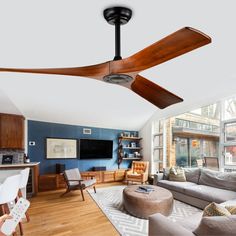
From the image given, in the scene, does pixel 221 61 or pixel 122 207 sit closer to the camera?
pixel 221 61

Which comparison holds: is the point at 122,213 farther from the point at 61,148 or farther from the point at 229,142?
the point at 61,148

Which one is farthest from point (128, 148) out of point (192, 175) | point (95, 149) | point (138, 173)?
point (192, 175)

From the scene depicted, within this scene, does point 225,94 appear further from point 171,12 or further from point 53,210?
point 53,210

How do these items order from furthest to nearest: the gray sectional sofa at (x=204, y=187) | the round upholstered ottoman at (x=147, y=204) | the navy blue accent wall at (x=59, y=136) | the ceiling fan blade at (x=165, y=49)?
the navy blue accent wall at (x=59, y=136) → the gray sectional sofa at (x=204, y=187) → the round upholstered ottoman at (x=147, y=204) → the ceiling fan blade at (x=165, y=49)

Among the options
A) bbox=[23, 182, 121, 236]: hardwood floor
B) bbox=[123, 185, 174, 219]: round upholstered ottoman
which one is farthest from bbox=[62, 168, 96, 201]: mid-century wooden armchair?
bbox=[123, 185, 174, 219]: round upholstered ottoman

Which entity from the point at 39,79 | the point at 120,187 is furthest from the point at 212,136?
the point at 39,79

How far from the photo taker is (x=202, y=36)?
0.95 meters

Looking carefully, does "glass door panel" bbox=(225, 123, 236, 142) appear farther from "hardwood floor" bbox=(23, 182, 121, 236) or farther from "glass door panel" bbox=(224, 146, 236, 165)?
"hardwood floor" bbox=(23, 182, 121, 236)

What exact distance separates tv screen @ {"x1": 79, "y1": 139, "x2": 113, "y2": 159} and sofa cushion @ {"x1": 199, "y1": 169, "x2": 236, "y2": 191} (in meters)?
3.15

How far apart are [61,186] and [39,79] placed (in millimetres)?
3343

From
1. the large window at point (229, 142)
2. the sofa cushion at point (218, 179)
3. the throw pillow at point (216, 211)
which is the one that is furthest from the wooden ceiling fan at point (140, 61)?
the large window at point (229, 142)

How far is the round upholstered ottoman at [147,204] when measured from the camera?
3020mm

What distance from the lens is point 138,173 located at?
230 inches

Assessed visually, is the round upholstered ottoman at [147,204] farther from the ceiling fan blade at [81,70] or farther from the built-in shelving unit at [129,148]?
the built-in shelving unit at [129,148]
